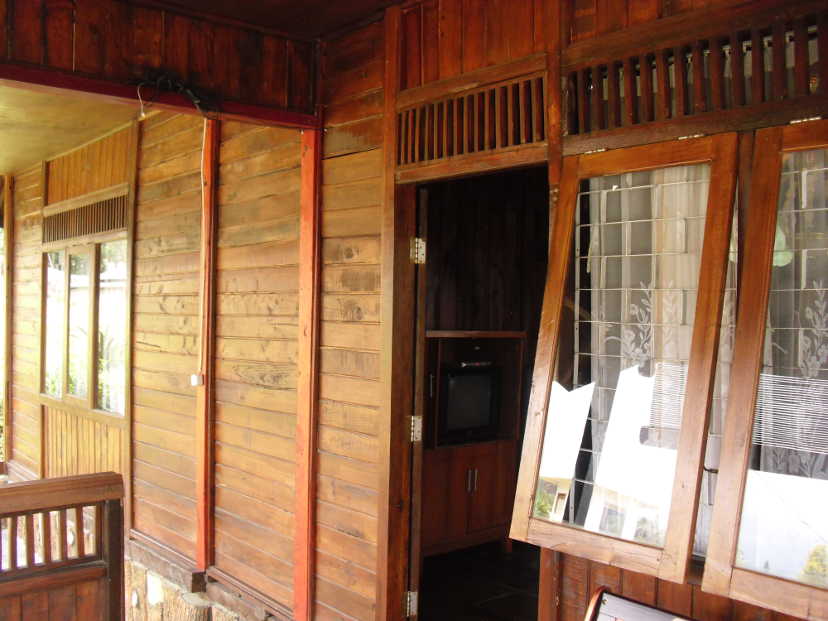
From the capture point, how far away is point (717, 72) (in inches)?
90.0

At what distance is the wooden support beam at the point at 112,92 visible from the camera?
2.93 metres

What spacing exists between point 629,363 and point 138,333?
3.99 metres

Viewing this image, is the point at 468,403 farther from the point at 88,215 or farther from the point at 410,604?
the point at 88,215

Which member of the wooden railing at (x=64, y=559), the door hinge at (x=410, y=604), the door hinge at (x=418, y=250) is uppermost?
the door hinge at (x=418, y=250)

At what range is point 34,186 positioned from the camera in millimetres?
7715

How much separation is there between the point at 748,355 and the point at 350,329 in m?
1.88

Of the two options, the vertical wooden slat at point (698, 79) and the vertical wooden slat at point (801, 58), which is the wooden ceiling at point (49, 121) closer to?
the vertical wooden slat at point (698, 79)

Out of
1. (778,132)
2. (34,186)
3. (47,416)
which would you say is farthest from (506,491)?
(34,186)

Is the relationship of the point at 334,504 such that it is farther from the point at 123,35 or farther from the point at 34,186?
the point at 34,186

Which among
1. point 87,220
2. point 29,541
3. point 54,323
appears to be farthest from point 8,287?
point 29,541

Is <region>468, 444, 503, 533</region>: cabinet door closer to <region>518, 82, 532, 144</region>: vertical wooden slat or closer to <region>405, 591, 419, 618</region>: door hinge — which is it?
<region>405, 591, 419, 618</region>: door hinge

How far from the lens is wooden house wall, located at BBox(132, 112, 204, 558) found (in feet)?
15.9

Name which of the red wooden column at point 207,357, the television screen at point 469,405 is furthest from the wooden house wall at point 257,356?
the television screen at point 469,405

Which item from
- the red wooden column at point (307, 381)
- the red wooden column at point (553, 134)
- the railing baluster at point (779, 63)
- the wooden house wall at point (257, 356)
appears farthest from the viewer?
the wooden house wall at point (257, 356)
